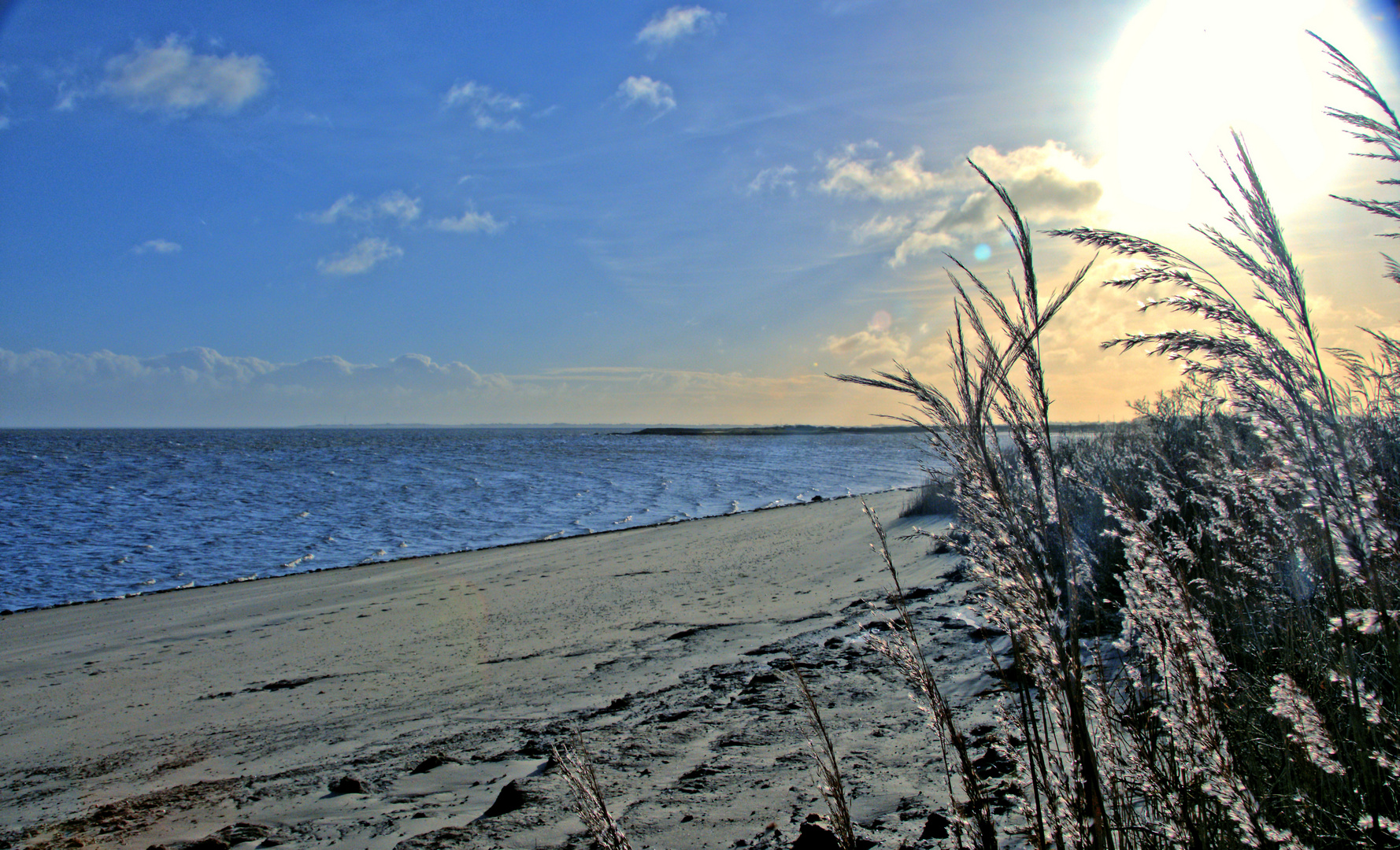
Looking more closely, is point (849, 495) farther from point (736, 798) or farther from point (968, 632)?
point (736, 798)

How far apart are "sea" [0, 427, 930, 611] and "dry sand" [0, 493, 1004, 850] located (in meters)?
1.71

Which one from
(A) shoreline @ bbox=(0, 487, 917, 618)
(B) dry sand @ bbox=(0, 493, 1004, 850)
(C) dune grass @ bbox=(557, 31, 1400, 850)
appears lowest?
(A) shoreline @ bbox=(0, 487, 917, 618)

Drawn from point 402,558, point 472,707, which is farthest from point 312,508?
point 472,707

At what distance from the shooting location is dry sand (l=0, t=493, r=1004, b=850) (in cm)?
303

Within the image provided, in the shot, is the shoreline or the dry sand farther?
the shoreline

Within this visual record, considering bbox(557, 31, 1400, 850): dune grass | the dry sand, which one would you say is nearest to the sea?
bbox(557, 31, 1400, 850): dune grass

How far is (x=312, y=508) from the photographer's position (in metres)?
20.3

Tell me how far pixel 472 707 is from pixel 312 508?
18.1 metres

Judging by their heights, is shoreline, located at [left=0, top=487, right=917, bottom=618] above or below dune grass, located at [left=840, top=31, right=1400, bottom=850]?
below

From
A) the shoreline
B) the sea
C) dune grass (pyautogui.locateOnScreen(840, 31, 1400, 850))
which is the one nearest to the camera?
dune grass (pyautogui.locateOnScreen(840, 31, 1400, 850))

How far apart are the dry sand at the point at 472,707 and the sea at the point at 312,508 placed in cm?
171

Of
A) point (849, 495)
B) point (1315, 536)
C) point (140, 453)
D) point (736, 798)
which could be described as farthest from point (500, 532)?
point (140, 453)

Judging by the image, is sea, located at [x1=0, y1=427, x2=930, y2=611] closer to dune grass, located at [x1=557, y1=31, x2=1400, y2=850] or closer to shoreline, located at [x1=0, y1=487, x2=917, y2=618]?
shoreline, located at [x1=0, y1=487, x2=917, y2=618]

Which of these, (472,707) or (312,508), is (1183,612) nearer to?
(472,707)
